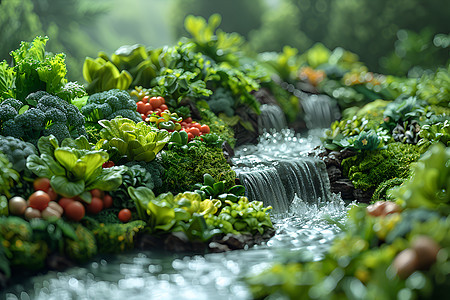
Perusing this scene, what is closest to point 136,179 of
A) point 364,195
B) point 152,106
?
point 152,106

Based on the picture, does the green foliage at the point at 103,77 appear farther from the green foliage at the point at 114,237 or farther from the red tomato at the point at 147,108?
the green foliage at the point at 114,237

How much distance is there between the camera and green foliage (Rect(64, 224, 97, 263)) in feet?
15.0

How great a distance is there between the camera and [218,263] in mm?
4590

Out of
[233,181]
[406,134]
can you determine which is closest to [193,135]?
[233,181]

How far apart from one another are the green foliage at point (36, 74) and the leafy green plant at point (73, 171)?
3.96ft

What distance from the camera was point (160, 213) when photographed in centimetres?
502

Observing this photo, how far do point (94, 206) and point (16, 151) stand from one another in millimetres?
1039

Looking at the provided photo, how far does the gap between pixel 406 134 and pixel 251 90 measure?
10.3ft

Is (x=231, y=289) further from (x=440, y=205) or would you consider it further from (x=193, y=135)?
(x=193, y=135)

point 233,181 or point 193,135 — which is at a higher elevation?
point 193,135

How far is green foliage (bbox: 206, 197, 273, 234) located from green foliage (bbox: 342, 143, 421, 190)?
82.2 inches

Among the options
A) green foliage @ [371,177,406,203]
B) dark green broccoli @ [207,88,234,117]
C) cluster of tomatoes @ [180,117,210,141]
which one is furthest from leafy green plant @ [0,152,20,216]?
green foliage @ [371,177,406,203]

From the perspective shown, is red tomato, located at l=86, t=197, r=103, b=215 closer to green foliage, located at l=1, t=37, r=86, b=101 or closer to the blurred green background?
green foliage, located at l=1, t=37, r=86, b=101

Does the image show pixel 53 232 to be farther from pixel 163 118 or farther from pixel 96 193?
pixel 163 118
